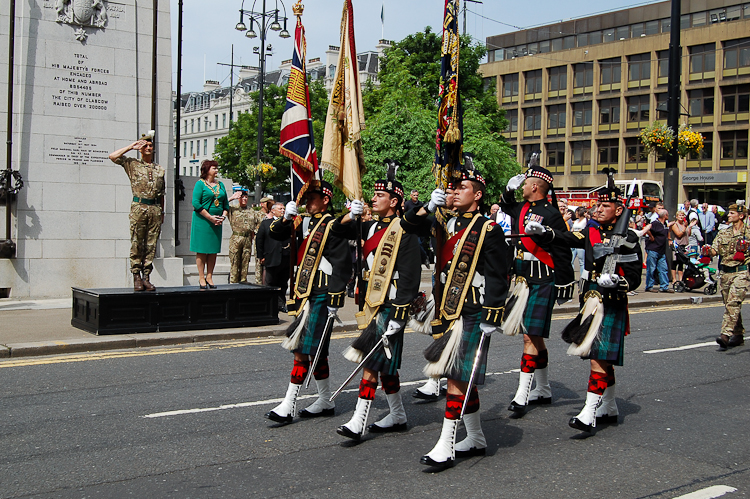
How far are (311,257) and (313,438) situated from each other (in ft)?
4.86

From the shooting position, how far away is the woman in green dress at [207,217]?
1140 centimetres

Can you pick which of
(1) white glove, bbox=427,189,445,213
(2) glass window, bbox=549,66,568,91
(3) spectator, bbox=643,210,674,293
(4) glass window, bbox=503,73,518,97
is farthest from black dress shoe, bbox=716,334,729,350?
(4) glass window, bbox=503,73,518,97

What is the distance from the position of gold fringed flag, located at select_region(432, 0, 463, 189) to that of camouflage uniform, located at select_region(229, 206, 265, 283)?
8.98 metres

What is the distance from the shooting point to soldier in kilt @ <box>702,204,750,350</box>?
10.6 m

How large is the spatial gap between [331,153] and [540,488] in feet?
11.2

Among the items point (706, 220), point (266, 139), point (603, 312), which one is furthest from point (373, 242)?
point (266, 139)

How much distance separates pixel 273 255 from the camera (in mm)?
13133

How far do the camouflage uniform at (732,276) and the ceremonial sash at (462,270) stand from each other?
20.8 feet

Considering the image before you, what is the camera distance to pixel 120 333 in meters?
10.7

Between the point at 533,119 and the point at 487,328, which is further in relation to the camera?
the point at 533,119

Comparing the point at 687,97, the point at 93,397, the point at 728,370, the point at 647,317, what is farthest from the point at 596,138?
the point at 93,397

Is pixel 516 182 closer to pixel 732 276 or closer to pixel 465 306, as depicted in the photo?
pixel 465 306

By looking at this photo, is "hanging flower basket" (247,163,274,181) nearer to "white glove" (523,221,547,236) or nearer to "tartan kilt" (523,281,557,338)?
"tartan kilt" (523,281,557,338)

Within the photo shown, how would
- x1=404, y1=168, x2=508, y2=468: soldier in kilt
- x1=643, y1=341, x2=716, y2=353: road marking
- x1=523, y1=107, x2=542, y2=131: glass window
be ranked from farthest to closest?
x1=523, y1=107, x2=542, y2=131: glass window → x1=643, y1=341, x2=716, y2=353: road marking → x1=404, y1=168, x2=508, y2=468: soldier in kilt
